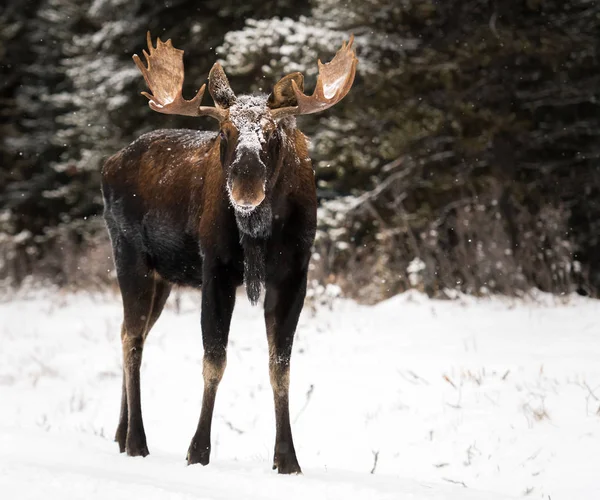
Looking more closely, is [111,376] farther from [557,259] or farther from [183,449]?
[557,259]

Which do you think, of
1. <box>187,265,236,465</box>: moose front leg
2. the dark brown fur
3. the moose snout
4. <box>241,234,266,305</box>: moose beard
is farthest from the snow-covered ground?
the moose snout

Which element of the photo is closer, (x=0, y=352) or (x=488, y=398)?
(x=488, y=398)

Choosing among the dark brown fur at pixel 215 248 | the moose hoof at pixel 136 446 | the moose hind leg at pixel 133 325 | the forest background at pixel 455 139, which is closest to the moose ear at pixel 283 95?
the dark brown fur at pixel 215 248

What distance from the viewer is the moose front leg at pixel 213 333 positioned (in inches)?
196

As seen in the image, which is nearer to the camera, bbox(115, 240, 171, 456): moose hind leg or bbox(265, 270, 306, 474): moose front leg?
bbox(265, 270, 306, 474): moose front leg

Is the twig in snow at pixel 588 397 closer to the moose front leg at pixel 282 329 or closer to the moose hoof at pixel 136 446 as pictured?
the moose front leg at pixel 282 329

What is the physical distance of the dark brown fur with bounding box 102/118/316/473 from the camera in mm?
4934

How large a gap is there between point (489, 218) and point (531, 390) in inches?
199

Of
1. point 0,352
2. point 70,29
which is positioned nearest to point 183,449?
point 0,352

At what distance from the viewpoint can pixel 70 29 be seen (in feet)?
69.2

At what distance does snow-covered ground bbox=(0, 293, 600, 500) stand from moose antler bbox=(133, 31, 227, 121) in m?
2.15

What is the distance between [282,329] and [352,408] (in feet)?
6.63

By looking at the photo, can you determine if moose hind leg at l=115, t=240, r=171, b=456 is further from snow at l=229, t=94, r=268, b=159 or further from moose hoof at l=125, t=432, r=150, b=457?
snow at l=229, t=94, r=268, b=159

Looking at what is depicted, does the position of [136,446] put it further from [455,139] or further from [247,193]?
[455,139]
